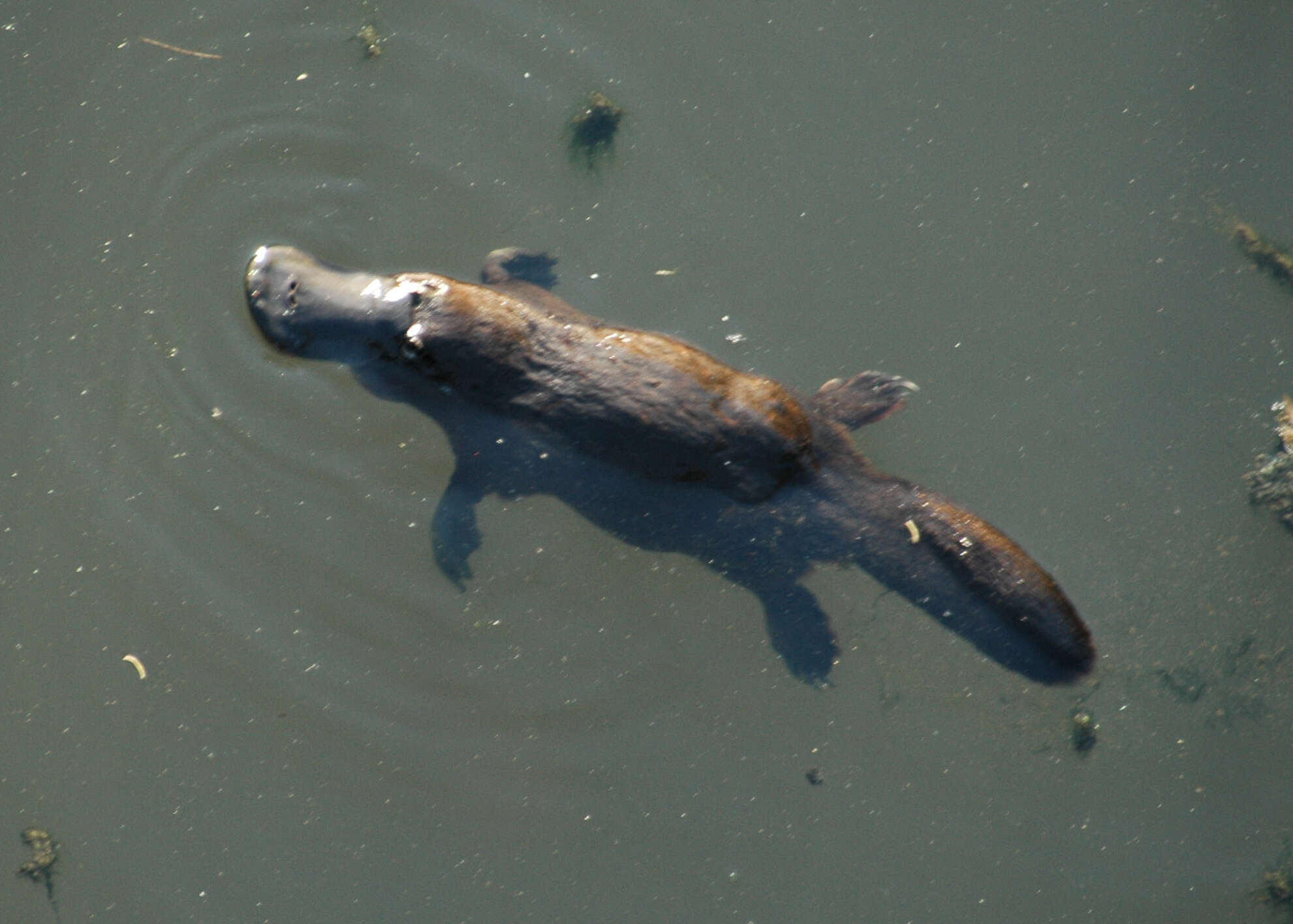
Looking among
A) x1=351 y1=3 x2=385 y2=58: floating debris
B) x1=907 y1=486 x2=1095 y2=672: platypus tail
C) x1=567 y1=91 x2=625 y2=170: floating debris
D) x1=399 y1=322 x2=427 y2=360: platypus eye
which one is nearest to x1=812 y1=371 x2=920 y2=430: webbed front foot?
x1=907 y1=486 x2=1095 y2=672: platypus tail

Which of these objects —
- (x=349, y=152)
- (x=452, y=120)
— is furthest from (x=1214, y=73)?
(x=349, y=152)

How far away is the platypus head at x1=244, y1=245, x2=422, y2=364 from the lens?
205 inches

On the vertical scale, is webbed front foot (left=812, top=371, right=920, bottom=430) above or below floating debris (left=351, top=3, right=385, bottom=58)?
below

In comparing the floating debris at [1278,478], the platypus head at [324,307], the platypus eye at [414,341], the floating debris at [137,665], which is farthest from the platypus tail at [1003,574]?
the floating debris at [137,665]

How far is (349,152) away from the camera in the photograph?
5.88 m

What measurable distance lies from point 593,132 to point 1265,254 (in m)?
4.21

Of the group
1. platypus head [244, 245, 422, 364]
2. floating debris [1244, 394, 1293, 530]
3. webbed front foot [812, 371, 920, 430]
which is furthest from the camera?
floating debris [1244, 394, 1293, 530]

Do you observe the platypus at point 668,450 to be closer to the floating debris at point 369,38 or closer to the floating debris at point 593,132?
the floating debris at point 593,132

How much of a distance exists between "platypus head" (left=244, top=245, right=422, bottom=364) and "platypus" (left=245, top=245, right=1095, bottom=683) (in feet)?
0.04

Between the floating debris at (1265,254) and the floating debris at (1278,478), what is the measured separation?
2.84 ft

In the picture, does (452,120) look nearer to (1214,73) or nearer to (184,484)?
(184,484)

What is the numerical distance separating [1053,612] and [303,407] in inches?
169

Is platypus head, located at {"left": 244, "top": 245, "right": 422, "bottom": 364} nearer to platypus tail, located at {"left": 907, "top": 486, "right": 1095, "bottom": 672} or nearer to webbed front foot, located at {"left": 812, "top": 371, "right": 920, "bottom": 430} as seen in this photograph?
webbed front foot, located at {"left": 812, "top": 371, "right": 920, "bottom": 430}

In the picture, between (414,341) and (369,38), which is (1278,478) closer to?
(414,341)
